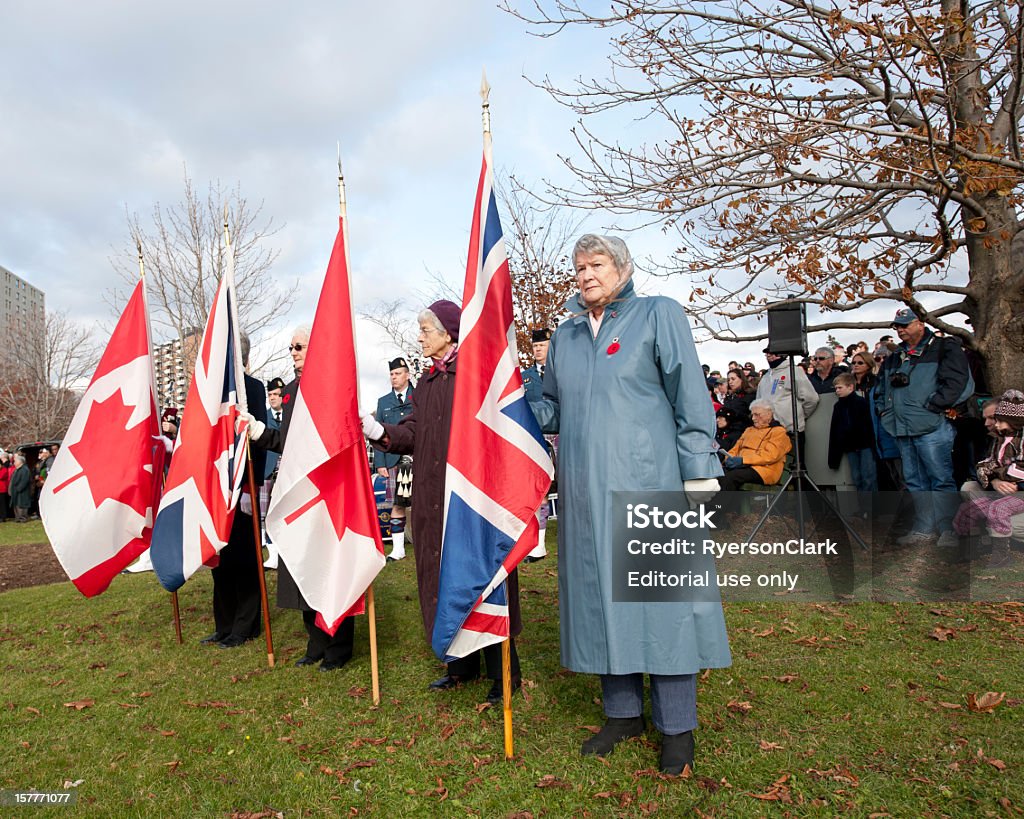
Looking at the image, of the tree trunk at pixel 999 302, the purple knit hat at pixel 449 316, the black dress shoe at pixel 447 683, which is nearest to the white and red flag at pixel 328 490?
the purple knit hat at pixel 449 316

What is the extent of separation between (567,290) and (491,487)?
16.5m

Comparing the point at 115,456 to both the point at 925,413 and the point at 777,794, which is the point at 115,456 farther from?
the point at 925,413

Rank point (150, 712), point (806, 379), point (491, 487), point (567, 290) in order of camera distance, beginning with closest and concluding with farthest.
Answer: point (491, 487) < point (150, 712) < point (806, 379) < point (567, 290)

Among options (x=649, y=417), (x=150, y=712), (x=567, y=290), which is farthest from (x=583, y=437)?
(x=567, y=290)

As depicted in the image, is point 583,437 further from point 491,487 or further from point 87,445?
point 87,445

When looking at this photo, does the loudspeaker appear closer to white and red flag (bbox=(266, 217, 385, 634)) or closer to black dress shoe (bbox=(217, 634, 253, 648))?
white and red flag (bbox=(266, 217, 385, 634))

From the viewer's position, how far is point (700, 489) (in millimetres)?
3428

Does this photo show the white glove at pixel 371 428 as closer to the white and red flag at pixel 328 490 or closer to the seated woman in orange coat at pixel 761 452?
the white and red flag at pixel 328 490

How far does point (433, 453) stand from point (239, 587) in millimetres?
2741

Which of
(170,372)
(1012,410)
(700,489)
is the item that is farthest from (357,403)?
(170,372)

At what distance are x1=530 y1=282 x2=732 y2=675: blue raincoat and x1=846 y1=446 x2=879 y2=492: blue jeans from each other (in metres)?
6.52

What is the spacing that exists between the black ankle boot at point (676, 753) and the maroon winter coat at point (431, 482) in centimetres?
120

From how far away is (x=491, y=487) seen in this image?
384 cm

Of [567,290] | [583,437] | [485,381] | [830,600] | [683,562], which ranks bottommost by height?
[830,600]
